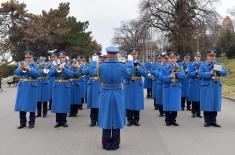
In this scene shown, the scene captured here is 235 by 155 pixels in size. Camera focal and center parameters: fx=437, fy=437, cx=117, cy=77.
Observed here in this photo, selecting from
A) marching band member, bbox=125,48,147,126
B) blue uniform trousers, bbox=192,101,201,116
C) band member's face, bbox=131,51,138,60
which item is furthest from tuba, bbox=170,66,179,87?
blue uniform trousers, bbox=192,101,201,116

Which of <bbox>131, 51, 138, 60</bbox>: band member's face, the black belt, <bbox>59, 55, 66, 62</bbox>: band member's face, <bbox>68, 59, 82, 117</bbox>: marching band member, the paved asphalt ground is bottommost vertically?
the paved asphalt ground

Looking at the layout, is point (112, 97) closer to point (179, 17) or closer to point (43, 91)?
point (43, 91)

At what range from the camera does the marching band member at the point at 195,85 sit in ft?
43.8

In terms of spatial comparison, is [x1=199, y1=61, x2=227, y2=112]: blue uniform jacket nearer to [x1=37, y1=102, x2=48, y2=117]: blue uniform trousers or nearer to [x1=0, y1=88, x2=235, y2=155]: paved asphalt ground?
[x1=0, y1=88, x2=235, y2=155]: paved asphalt ground

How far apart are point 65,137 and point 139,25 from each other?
4015cm

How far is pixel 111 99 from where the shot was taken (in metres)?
8.68

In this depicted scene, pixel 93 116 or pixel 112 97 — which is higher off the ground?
pixel 112 97

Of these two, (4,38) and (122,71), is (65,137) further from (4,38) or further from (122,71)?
(4,38)

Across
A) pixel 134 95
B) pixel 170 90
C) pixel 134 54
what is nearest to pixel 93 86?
pixel 134 95

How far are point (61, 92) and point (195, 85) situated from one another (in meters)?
4.62

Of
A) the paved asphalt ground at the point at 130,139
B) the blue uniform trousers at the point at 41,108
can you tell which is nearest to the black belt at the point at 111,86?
the paved asphalt ground at the point at 130,139

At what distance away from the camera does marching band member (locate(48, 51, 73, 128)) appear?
1121 cm

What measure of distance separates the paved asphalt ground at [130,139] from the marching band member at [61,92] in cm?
40

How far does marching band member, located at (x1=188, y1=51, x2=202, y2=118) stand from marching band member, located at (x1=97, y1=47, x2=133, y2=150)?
5046 mm
